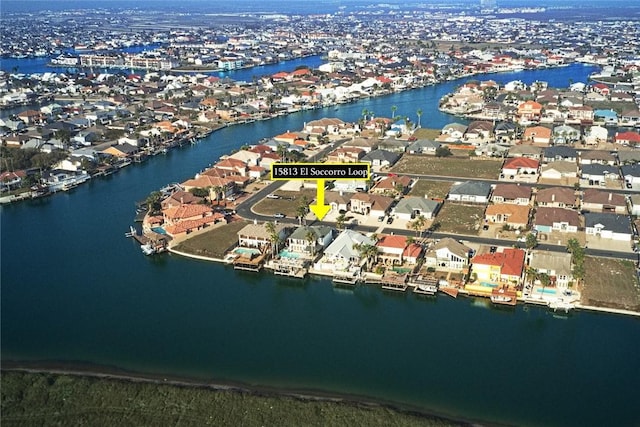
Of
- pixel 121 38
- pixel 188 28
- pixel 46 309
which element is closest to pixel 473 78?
pixel 46 309

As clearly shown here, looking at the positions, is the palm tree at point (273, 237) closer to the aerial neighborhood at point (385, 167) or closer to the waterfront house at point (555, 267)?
the aerial neighborhood at point (385, 167)

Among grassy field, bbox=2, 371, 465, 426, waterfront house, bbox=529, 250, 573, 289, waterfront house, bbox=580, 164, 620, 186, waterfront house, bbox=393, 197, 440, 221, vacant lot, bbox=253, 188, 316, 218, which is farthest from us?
waterfront house, bbox=580, 164, 620, 186

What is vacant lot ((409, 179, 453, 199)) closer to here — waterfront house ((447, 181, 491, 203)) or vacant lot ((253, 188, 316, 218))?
waterfront house ((447, 181, 491, 203))

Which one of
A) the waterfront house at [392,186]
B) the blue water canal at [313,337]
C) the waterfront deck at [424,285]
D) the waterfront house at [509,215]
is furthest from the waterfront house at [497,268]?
the waterfront house at [392,186]

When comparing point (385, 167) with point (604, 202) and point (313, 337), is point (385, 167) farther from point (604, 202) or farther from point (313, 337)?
point (313, 337)

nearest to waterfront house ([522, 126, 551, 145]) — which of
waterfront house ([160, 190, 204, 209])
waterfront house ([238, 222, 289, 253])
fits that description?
waterfront house ([238, 222, 289, 253])

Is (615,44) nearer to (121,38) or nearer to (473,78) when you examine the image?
(473,78)
